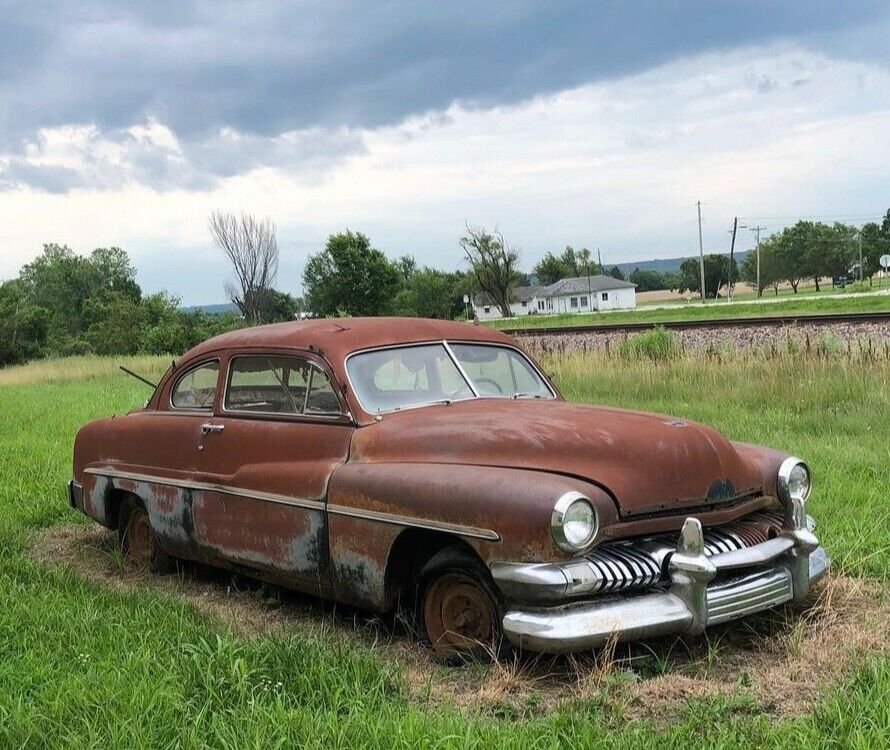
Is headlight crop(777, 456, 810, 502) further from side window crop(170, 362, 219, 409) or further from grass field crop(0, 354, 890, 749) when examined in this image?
side window crop(170, 362, 219, 409)

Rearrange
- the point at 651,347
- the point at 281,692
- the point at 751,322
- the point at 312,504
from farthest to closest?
the point at 751,322
the point at 651,347
the point at 312,504
the point at 281,692

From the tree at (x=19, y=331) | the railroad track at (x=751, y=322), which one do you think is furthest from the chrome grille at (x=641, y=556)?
the tree at (x=19, y=331)

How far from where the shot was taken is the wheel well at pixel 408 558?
3951mm

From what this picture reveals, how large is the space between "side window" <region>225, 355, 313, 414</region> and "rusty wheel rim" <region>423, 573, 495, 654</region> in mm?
1311

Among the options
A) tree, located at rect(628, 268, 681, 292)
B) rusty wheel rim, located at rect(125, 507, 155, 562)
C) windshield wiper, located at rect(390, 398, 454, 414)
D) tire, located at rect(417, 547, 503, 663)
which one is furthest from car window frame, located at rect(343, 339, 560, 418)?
tree, located at rect(628, 268, 681, 292)

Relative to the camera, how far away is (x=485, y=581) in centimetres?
370

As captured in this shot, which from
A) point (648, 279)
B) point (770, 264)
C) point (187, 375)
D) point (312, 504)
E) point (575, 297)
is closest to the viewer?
point (312, 504)

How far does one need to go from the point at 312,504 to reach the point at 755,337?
14.8 metres

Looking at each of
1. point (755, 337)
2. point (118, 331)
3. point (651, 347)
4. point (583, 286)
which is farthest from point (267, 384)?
point (583, 286)

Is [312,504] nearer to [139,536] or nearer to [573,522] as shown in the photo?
[573,522]

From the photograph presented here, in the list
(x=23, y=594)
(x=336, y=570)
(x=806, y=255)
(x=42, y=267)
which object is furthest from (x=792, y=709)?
(x=42, y=267)

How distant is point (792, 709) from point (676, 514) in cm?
89

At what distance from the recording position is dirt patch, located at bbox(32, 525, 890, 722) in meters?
3.36

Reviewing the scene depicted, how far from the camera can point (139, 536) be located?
5.89 m
